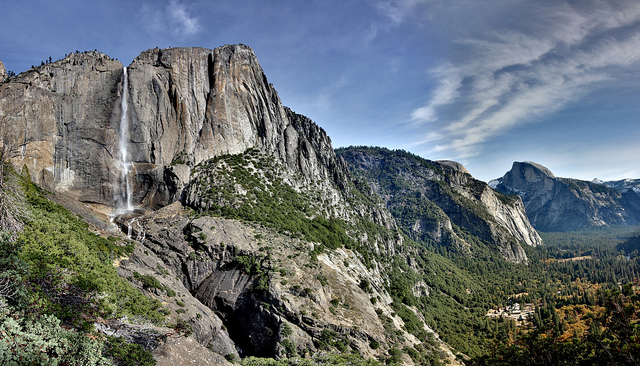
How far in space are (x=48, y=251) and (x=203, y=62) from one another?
6790 cm

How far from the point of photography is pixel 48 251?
2145cm

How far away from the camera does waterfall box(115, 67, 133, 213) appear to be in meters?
61.2

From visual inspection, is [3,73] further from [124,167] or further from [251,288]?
[251,288]

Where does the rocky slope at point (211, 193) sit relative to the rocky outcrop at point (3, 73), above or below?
below

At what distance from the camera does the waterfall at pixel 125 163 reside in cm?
6122

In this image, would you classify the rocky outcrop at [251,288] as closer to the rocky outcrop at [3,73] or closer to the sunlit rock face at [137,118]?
the sunlit rock face at [137,118]

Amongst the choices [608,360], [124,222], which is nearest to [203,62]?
[124,222]

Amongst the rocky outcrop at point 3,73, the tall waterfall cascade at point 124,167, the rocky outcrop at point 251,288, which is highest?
the rocky outcrop at point 3,73

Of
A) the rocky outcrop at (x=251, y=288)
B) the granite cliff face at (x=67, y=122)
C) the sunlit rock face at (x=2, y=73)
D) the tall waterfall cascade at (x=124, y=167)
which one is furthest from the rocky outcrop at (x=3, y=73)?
the rocky outcrop at (x=251, y=288)

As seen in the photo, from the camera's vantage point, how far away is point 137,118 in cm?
6488

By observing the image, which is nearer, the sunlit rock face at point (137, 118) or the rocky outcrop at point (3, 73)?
the sunlit rock face at point (137, 118)

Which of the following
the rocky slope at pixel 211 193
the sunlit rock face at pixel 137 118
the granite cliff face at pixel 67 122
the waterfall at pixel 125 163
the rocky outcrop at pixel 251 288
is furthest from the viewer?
the waterfall at pixel 125 163

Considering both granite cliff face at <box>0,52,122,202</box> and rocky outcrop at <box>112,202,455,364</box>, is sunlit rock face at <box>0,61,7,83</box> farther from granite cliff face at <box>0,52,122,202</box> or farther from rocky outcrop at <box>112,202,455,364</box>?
rocky outcrop at <box>112,202,455,364</box>

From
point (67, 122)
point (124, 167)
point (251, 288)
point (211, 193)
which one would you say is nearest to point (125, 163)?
point (124, 167)
